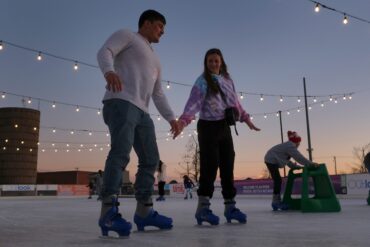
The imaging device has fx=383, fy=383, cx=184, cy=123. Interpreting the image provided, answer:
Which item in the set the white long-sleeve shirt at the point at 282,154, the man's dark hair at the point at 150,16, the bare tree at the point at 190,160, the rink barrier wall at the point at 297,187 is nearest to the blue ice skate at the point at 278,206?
the white long-sleeve shirt at the point at 282,154

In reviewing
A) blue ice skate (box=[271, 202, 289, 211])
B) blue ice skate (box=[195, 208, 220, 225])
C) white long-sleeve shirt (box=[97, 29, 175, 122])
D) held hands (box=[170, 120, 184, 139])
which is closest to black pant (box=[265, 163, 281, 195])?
blue ice skate (box=[271, 202, 289, 211])

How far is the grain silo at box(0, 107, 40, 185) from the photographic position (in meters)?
77.5

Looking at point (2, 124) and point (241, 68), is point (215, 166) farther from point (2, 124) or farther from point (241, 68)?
point (2, 124)

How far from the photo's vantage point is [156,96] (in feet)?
10.4

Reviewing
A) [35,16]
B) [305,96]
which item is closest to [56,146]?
[35,16]

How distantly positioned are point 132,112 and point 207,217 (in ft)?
4.05

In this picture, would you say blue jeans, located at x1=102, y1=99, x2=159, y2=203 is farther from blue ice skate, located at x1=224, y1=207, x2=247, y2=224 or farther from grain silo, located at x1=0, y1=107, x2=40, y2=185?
grain silo, located at x1=0, y1=107, x2=40, y2=185

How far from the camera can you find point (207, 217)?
327 centimetres

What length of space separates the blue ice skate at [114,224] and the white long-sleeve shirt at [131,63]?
73 cm

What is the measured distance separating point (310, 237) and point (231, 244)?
1.91ft

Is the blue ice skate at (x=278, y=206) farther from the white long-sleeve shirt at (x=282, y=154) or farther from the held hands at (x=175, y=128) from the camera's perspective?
the held hands at (x=175, y=128)

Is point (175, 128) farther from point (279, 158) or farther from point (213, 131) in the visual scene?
point (279, 158)

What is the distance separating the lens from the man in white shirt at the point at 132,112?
2.47 m

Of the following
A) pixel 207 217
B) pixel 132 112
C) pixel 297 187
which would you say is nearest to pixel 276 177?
pixel 207 217
